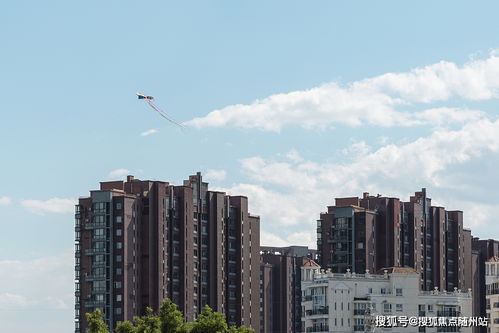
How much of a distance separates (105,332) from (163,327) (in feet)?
21.8

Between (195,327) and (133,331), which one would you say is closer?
(195,327)

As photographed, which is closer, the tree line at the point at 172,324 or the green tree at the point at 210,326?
the green tree at the point at 210,326

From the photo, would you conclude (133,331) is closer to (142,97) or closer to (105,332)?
(105,332)

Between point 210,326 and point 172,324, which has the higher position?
point 172,324

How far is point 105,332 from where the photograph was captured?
152 meters

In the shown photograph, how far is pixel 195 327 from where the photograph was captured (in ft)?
486

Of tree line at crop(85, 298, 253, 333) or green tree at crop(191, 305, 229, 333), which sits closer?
green tree at crop(191, 305, 229, 333)

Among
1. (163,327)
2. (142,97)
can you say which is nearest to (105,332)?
(163,327)

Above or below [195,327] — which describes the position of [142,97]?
above

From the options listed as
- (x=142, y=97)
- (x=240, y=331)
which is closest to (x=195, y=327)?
(x=240, y=331)

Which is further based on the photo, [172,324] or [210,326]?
[172,324]

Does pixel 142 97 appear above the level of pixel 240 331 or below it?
above

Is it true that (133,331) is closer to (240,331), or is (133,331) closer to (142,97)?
(240,331)

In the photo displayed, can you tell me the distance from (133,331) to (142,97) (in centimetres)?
2726
